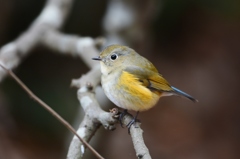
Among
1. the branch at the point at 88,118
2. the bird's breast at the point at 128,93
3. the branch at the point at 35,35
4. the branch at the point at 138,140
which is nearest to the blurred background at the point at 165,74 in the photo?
the branch at the point at 35,35

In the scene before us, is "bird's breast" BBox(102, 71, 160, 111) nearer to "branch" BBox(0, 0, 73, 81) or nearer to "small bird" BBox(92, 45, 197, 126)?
"small bird" BBox(92, 45, 197, 126)

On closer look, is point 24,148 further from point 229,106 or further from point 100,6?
point 229,106

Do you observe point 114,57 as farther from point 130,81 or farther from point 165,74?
point 165,74

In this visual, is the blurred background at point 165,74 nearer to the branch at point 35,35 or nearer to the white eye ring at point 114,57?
the branch at point 35,35

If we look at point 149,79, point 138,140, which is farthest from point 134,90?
point 138,140

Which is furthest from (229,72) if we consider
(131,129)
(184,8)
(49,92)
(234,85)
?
(131,129)
